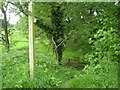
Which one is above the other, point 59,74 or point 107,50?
point 107,50

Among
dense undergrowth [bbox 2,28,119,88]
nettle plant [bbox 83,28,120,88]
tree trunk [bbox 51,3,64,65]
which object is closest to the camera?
dense undergrowth [bbox 2,28,119,88]

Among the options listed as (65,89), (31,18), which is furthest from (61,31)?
(65,89)

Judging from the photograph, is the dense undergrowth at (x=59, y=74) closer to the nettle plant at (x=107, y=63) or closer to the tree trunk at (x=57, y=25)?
the nettle plant at (x=107, y=63)

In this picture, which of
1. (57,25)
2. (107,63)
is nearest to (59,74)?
(107,63)

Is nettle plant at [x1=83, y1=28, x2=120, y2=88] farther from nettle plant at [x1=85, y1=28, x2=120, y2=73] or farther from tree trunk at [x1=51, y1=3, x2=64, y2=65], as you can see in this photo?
tree trunk at [x1=51, y1=3, x2=64, y2=65]

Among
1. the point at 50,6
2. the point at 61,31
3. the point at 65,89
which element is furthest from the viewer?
the point at 61,31

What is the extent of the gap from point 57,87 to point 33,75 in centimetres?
62

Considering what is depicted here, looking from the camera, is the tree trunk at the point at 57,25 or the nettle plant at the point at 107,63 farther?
the tree trunk at the point at 57,25

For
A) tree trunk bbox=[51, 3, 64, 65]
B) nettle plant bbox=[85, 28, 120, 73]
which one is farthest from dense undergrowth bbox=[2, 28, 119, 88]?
tree trunk bbox=[51, 3, 64, 65]

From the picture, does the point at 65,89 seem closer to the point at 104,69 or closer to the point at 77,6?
the point at 104,69

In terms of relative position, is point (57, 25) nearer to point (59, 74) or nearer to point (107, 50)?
point (59, 74)

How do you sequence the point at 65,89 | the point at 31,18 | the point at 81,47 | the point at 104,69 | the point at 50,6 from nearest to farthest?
the point at 31,18 → the point at 65,89 → the point at 104,69 → the point at 50,6 → the point at 81,47

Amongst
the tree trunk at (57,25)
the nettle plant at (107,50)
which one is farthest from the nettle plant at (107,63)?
the tree trunk at (57,25)

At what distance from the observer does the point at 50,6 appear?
3814 millimetres
